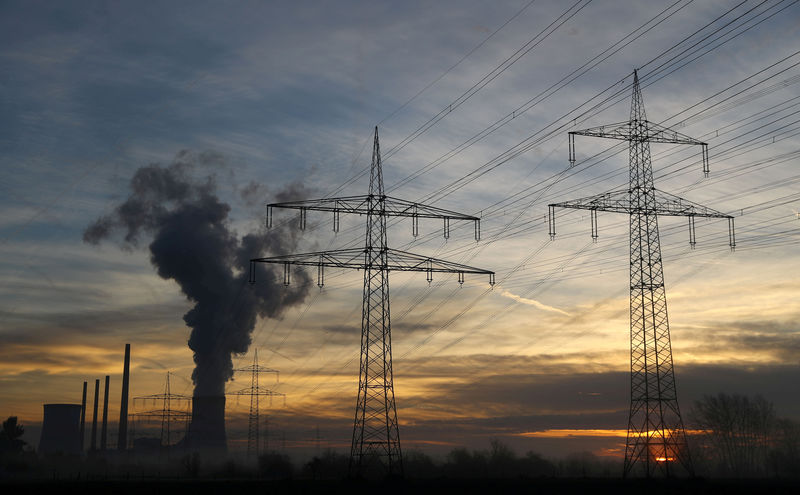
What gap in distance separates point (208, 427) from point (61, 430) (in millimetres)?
57423

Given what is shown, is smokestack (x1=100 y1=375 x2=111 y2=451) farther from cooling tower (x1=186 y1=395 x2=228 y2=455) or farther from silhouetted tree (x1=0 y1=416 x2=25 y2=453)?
cooling tower (x1=186 y1=395 x2=228 y2=455)

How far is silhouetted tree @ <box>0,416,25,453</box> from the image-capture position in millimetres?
145250

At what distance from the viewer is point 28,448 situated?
497ft

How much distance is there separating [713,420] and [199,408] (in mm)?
67903

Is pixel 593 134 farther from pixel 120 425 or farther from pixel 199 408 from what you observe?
pixel 120 425

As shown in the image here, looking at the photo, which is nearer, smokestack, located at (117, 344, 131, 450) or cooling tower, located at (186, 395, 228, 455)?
cooling tower, located at (186, 395, 228, 455)

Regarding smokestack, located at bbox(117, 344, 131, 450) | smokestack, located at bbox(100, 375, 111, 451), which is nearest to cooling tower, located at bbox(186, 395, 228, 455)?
smokestack, located at bbox(117, 344, 131, 450)

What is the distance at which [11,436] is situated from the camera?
494 feet

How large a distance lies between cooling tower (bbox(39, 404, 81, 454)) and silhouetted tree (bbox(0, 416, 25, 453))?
4.81 m

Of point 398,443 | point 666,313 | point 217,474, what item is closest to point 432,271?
point 398,443

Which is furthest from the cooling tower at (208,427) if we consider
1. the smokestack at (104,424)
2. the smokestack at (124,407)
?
the smokestack at (104,424)

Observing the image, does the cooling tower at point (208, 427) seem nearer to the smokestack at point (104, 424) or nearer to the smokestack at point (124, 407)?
the smokestack at point (124, 407)

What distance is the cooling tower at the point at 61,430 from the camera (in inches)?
5792

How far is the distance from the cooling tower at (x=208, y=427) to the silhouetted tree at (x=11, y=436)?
172ft
